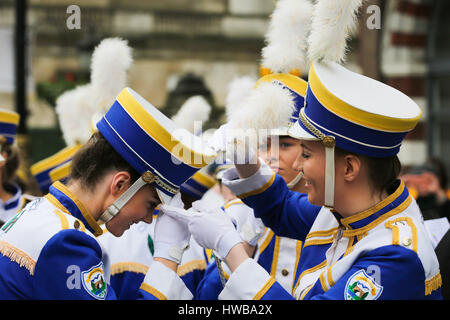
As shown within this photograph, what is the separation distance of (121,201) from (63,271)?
0.47 metres

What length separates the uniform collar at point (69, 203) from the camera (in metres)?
2.77

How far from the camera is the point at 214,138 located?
313 cm

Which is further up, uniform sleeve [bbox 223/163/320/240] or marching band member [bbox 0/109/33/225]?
uniform sleeve [bbox 223/163/320/240]

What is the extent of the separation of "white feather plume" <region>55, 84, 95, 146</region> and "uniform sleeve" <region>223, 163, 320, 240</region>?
1.70 metres

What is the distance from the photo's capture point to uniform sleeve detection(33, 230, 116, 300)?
2494 millimetres

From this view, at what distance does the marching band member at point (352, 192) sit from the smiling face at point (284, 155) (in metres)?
0.95

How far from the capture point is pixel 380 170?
273 cm

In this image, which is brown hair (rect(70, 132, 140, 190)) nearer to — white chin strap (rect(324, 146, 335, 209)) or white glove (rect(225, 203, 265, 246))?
white chin strap (rect(324, 146, 335, 209))

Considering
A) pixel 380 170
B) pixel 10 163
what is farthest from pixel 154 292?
pixel 10 163

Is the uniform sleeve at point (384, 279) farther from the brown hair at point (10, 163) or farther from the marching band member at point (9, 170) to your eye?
the brown hair at point (10, 163)

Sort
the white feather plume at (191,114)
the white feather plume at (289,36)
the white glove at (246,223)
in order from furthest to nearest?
the white feather plume at (191,114), the white glove at (246,223), the white feather plume at (289,36)

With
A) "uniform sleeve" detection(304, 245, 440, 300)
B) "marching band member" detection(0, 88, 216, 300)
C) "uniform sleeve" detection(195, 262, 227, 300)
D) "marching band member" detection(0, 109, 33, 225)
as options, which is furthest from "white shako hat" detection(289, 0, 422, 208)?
"marching band member" detection(0, 109, 33, 225)

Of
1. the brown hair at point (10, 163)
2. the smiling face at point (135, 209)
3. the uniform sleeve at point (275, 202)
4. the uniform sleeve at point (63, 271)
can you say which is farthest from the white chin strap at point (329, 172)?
the brown hair at point (10, 163)
